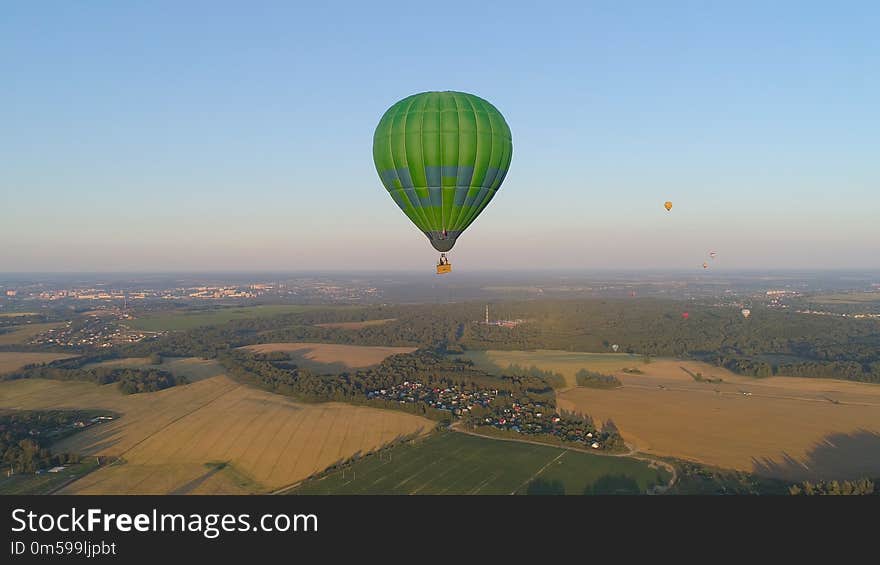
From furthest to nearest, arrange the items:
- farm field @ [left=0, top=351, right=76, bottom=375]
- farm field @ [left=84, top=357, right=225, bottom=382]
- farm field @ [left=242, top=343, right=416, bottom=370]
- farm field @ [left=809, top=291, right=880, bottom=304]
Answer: farm field @ [left=809, top=291, right=880, bottom=304]
farm field @ [left=242, top=343, right=416, bottom=370]
farm field @ [left=0, top=351, right=76, bottom=375]
farm field @ [left=84, top=357, right=225, bottom=382]

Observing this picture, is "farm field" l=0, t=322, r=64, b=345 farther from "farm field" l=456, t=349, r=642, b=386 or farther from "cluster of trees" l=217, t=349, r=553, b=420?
"farm field" l=456, t=349, r=642, b=386

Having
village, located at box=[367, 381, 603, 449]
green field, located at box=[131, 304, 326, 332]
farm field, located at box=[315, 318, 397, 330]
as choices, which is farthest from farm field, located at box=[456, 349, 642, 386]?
green field, located at box=[131, 304, 326, 332]

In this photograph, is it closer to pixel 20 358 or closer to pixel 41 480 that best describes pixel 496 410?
pixel 41 480

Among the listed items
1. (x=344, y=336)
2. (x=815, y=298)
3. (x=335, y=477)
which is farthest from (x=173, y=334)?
(x=815, y=298)

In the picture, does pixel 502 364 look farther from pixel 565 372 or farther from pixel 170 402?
pixel 170 402

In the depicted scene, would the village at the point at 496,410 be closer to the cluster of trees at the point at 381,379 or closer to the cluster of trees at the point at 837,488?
the cluster of trees at the point at 381,379
